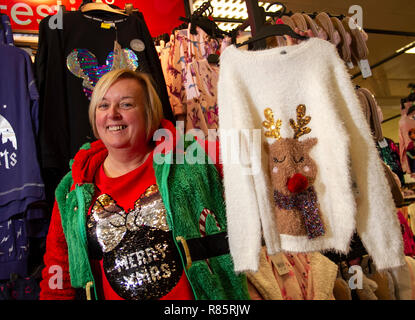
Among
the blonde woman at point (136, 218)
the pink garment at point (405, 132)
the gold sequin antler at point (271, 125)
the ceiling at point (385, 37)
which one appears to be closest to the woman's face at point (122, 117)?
the blonde woman at point (136, 218)

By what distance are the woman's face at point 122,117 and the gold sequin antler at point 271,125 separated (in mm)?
531

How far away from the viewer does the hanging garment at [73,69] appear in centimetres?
163

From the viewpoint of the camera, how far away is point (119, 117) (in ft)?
4.54

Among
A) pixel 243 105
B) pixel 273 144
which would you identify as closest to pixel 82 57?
pixel 243 105

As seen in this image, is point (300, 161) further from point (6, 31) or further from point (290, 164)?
point (6, 31)

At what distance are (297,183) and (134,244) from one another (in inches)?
26.1

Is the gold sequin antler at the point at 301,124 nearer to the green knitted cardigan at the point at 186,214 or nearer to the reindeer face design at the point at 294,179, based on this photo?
the reindeer face design at the point at 294,179

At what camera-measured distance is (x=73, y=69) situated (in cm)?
172

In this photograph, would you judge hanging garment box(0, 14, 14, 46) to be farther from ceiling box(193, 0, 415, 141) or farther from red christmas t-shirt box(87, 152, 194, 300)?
ceiling box(193, 0, 415, 141)

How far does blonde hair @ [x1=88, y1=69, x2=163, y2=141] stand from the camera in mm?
1421

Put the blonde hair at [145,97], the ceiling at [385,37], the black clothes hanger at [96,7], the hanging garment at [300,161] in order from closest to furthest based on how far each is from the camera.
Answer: the hanging garment at [300,161]
the blonde hair at [145,97]
the black clothes hanger at [96,7]
the ceiling at [385,37]

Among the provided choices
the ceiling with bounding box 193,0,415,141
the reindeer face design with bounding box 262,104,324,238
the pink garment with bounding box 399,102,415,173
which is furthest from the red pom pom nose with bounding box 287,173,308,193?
the pink garment with bounding box 399,102,415,173

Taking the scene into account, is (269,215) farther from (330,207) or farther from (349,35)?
(349,35)

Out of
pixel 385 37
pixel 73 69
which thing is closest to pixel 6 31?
pixel 73 69
